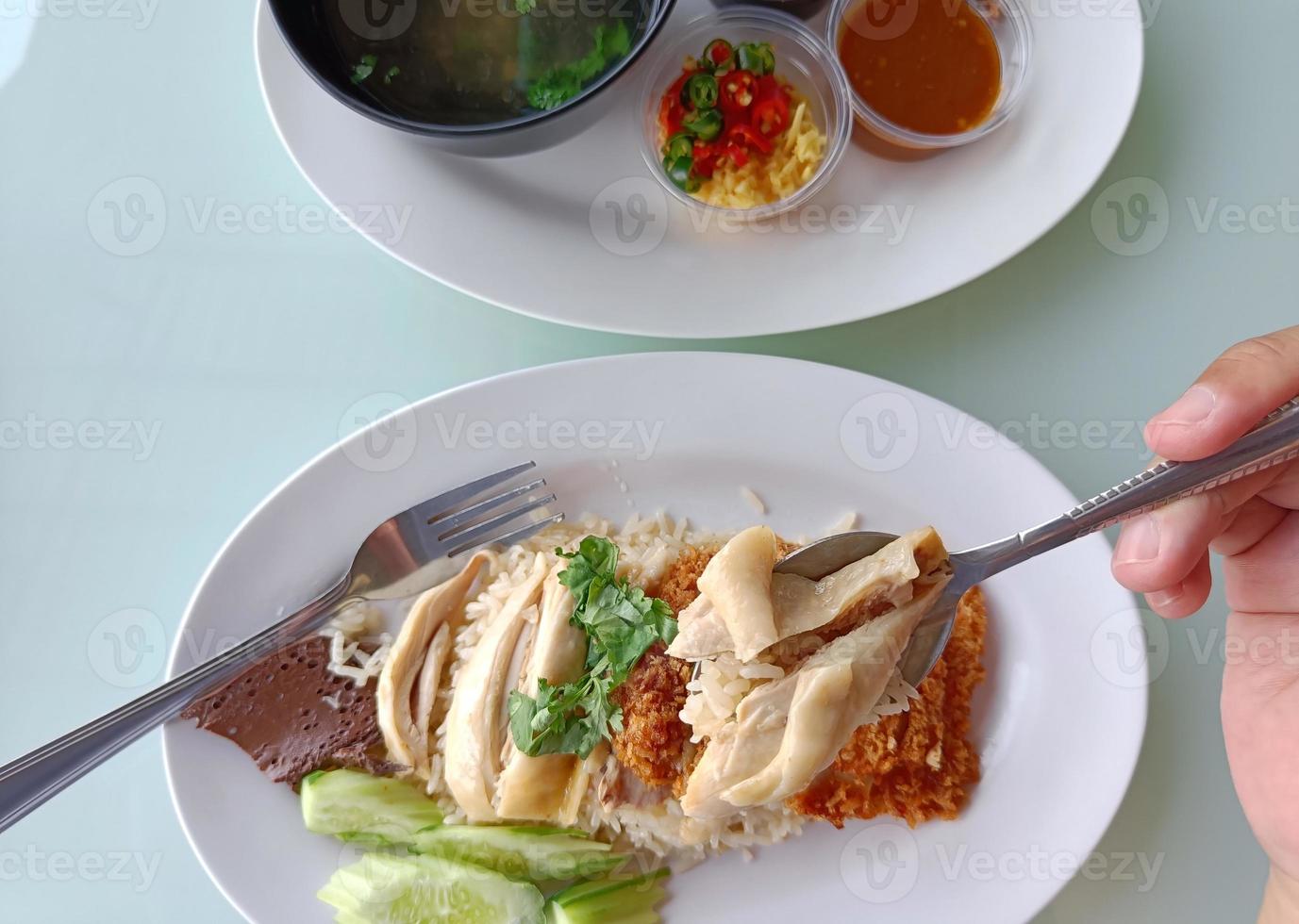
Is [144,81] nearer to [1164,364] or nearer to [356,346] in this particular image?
[356,346]

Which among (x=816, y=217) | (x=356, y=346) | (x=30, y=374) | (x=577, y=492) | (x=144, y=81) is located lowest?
(x=577, y=492)

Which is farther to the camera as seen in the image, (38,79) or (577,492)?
(38,79)

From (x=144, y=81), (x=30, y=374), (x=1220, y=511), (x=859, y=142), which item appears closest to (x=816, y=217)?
(x=859, y=142)

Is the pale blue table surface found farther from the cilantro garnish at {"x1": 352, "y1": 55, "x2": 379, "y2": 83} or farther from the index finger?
the index finger

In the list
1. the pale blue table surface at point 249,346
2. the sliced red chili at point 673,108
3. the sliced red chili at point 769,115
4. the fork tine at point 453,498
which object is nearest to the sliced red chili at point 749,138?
the sliced red chili at point 769,115

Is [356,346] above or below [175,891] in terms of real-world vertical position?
above

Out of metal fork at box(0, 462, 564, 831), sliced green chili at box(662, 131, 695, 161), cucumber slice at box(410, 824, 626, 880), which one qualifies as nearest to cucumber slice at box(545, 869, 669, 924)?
cucumber slice at box(410, 824, 626, 880)

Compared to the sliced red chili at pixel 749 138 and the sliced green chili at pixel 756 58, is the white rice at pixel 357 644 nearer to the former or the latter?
the sliced red chili at pixel 749 138
